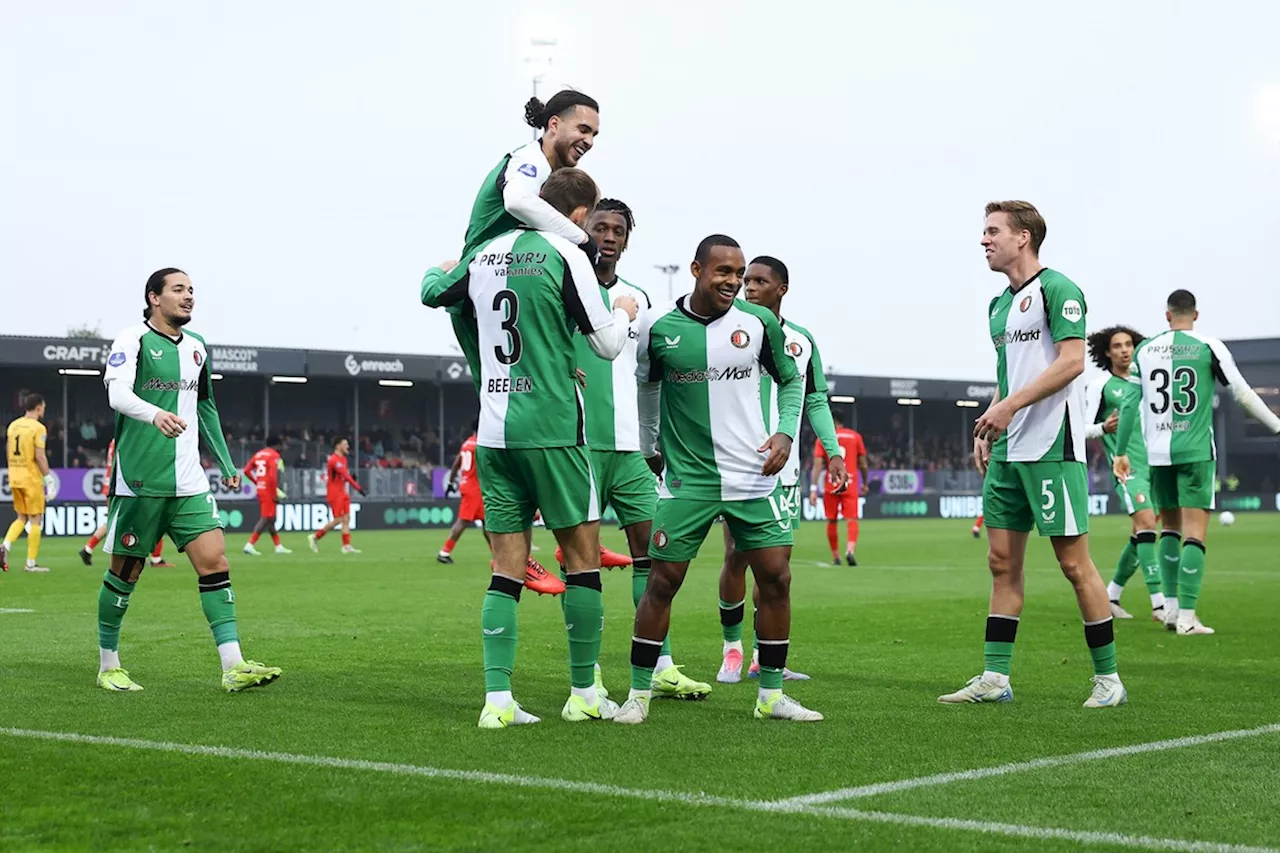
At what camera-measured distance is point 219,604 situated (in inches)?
325

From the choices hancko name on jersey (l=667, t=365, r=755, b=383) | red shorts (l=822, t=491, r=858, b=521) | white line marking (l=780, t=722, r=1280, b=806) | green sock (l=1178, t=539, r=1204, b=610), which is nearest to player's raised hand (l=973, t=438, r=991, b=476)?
hancko name on jersey (l=667, t=365, r=755, b=383)

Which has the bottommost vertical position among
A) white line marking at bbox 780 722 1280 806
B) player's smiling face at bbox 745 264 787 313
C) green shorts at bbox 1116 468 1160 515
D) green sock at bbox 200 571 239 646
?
white line marking at bbox 780 722 1280 806

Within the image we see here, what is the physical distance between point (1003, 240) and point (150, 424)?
4.39m

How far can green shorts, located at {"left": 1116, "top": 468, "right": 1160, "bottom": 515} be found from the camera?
503 inches

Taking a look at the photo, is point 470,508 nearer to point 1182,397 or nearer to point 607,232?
point 1182,397

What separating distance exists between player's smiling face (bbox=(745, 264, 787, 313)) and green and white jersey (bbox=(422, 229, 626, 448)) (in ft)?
5.86

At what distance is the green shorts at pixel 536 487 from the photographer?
678 cm

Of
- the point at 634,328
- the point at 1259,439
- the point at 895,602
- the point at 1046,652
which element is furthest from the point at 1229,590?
the point at 1259,439

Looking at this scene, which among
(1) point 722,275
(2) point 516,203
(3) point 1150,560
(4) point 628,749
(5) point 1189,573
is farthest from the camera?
(3) point 1150,560

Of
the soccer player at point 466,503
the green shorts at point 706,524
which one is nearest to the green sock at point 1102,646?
the green shorts at point 706,524

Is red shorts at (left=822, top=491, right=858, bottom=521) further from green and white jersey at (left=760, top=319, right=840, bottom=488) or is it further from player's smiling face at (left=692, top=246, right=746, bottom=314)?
player's smiling face at (left=692, top=246, right=746, bottom=314)

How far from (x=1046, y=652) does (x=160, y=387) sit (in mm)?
5530

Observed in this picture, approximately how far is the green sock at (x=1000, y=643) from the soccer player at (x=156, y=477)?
3.79m

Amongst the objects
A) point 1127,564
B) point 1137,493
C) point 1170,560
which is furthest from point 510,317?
point 1127,564
